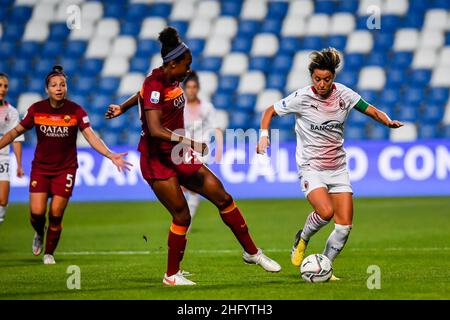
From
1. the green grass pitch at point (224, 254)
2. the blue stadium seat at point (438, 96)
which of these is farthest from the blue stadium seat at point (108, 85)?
the blue stadium seat at point (438, 96)

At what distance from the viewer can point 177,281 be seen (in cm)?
875

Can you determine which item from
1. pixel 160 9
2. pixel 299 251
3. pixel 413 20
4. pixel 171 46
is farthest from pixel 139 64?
pixel 171 46

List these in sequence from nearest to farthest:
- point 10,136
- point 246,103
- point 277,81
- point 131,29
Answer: point 10,136
point 246,103
point 277,81
point 131,29

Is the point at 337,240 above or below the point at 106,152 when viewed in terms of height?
below

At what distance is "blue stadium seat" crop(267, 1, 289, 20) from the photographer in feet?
84.0

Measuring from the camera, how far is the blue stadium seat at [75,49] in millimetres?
25766

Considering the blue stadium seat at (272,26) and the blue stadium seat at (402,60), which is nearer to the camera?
the blue stadium seat at (402,60)

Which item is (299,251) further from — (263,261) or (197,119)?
(197,119)

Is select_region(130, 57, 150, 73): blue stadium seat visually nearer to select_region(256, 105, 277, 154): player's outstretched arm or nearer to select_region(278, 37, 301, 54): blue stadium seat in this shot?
select_region(278, 37, 301, 54): blue stadium seat

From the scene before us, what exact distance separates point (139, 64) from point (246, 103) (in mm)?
3351

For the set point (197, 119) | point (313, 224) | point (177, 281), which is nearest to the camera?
point (177, 281)

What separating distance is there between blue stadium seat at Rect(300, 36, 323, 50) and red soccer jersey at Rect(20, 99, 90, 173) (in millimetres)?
14056

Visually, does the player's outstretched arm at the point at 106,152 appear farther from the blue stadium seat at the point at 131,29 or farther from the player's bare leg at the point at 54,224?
the blue stadium seat at the point at 131,29

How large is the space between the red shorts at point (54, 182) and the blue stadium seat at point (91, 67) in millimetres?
14350
